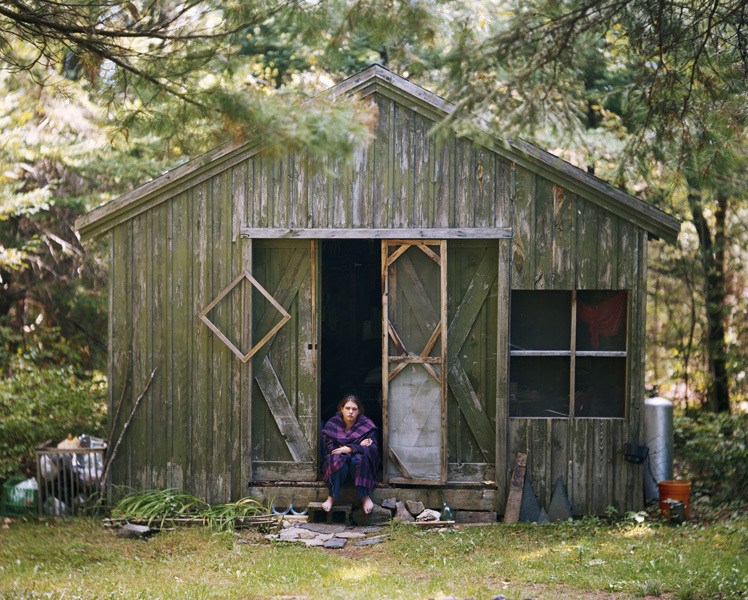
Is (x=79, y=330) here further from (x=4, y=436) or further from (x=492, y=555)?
(x=492, y=555)

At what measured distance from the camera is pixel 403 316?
7895 mm

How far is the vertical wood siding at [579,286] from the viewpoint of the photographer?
761cm

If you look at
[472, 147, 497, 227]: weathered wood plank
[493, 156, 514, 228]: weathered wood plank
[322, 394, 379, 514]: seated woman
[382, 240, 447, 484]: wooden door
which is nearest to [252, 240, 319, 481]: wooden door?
[322, 394, 379, 514]: seated woman

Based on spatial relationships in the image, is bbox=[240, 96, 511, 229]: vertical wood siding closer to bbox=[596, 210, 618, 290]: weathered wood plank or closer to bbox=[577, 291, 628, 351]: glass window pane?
bbox=[596, 210, 618, 290]: weathered wood plank

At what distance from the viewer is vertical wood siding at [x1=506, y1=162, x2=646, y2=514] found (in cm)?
761

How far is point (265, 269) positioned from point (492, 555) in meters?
3.57

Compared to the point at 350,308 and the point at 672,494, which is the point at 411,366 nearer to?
the point at 672,494

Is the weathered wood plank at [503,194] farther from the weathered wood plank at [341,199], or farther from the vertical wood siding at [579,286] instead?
the weathered wood plank at [341,199]

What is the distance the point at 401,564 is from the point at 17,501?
4.26m

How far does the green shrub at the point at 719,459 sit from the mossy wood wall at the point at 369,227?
146cm

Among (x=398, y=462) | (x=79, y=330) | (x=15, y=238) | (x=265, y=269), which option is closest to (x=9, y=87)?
(x=15, y=238)

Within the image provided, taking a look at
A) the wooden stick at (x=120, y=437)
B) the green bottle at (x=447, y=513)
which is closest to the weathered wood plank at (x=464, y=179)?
the green bottle at (x=447, y=513)

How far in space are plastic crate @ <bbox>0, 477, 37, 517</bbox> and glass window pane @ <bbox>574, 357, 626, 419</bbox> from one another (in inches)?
225

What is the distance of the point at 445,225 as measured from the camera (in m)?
7.68
